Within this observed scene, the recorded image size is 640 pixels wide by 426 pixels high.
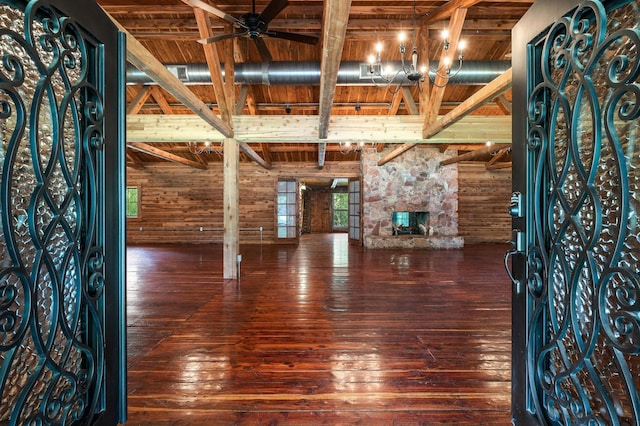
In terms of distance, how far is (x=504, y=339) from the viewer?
8.84 ft

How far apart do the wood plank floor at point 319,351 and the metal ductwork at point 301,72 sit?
3.58 m

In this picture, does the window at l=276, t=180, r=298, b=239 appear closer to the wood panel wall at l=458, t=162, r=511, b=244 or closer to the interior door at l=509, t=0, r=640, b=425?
the wood panel wall at l=458, t=162, r=511, b=244

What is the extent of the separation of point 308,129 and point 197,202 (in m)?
7.16

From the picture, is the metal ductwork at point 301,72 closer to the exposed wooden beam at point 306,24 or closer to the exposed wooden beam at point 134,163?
the exposed wooden beam at point 306,24

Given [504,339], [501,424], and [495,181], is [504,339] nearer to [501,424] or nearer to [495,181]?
[501,424]

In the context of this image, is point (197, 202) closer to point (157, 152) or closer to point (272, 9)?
point (157, 152)

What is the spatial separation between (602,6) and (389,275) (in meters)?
4.65

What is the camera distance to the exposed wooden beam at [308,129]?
4883 millimetres

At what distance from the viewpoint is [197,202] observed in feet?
34.8

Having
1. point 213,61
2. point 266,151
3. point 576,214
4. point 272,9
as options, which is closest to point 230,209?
point 213,61

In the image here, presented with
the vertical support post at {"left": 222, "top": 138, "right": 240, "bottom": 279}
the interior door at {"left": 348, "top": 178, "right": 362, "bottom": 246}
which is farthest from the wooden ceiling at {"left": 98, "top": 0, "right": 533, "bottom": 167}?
the interior door at {"left": 348, "top": 178, "right": 362, "bottom": 246}

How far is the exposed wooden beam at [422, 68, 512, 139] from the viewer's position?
2871 mm

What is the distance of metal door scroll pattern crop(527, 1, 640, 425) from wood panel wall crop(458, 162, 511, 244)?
32.6 ft

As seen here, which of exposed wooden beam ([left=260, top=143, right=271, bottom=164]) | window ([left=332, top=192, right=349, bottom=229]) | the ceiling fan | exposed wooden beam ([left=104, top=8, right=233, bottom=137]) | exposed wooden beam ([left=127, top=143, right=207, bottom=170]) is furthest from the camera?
window ([left=332, top=192, right=349, bottom=229])
